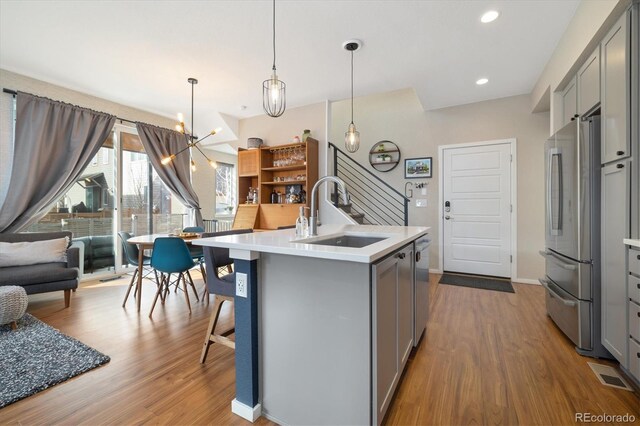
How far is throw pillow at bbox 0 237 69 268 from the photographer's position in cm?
310

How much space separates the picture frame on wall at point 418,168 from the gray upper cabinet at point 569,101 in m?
2.02

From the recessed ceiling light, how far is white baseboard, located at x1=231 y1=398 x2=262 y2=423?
11.2 feet

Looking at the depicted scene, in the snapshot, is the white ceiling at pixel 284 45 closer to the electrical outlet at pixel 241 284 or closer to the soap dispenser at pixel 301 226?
the soap dispenser at pixel 301 226

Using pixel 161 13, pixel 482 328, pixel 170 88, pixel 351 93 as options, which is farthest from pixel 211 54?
pixel 482 328

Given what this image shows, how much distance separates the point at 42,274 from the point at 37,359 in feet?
4.64

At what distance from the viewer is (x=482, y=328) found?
2648mm

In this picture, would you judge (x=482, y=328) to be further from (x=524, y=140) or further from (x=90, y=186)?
(x=90, y=186)

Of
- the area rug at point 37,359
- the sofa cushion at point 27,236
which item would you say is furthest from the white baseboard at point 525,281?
the sofa cushion at point 27,236

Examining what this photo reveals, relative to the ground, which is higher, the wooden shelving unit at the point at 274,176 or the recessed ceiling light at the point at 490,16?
the recessed ceiling light at the point at 490,16

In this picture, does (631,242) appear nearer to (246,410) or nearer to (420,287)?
(420,287)

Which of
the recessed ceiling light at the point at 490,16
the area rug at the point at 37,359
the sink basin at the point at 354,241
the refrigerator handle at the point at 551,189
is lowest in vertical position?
the area rug at the point at 37,359

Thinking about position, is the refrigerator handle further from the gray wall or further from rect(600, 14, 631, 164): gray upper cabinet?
the gray wall

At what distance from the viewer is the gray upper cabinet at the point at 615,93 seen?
5.76 ft

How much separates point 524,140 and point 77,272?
6.20m
